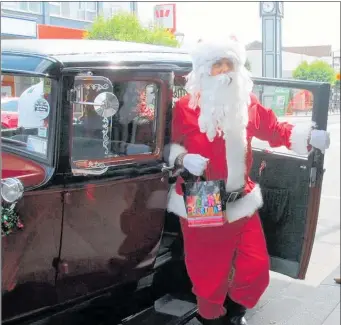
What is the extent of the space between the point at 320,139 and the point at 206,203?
67cm

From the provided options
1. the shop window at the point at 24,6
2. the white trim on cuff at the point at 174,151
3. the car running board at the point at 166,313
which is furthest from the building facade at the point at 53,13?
the car running board at the point at 166,313

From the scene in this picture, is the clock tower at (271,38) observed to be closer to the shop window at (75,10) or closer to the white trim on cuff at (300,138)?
the white trim on cuff at (300,138)

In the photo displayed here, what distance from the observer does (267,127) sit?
276 centimetres

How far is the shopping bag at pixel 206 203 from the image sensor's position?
2525mm

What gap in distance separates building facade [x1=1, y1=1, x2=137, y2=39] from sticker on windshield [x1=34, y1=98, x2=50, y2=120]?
2.81ft

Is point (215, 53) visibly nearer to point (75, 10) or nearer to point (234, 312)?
point (75, 10)

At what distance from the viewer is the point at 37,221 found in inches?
84.0

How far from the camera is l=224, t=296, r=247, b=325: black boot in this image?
2.81 metres

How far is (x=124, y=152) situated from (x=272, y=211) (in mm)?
984

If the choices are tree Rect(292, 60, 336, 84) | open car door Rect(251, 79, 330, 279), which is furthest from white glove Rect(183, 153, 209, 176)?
tree Rect(292, 60, 336, 84)

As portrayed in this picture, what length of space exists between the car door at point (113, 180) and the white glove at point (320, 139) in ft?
2.48

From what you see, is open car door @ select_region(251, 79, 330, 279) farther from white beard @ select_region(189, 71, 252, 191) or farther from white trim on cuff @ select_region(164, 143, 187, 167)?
white trim on cuff @ select_region(164, 143, 187, 167)

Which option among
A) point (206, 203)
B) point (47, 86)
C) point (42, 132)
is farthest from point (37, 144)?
point (206, 203)

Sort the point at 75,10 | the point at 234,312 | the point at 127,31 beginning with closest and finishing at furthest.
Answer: the point at 234,312 < the point at 75,10 < the point at 127,31
